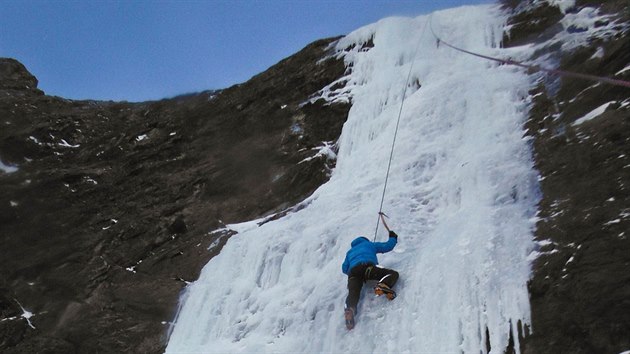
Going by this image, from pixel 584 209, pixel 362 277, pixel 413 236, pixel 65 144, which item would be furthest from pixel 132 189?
pixel 584 209

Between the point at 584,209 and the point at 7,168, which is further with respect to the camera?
the point at 7,168

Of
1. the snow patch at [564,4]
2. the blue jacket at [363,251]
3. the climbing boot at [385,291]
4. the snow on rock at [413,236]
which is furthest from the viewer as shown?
the snow patch at [564,4]

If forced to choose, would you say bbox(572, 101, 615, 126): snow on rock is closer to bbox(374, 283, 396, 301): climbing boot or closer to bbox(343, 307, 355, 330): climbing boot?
bbox(374, 283, 396, 301): climbing boot

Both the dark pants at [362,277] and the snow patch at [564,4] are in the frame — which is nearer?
the dark pants at [362,277]

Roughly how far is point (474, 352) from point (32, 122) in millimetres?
13164

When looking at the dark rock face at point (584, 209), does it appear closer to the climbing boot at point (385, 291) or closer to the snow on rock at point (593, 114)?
the snow on rock at point (593, 114)

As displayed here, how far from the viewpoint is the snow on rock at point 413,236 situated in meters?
5.99

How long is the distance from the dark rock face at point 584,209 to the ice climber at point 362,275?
148cm

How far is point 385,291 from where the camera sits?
6363 millimetres

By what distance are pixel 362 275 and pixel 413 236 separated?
3.92ft

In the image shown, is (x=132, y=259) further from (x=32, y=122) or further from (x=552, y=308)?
(x=552, y=308)

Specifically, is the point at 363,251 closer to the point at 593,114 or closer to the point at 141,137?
the point at 593,114

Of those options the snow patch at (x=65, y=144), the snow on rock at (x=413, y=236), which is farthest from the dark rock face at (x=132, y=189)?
the snow on rock at (x=413, y=236)

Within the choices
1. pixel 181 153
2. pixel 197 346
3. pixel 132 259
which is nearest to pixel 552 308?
pixel 197 346
